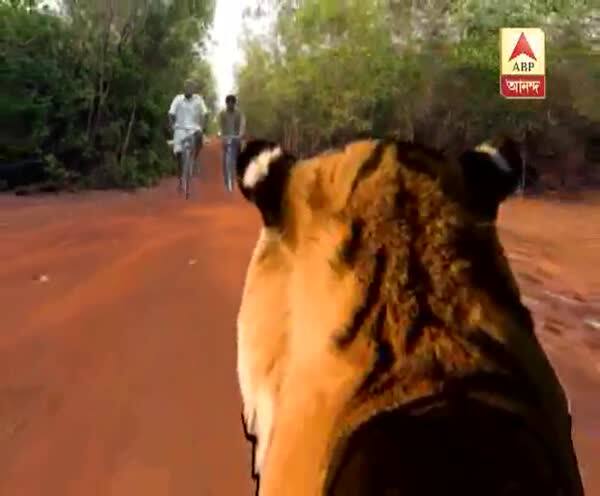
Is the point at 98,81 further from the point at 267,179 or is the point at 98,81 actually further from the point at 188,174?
the point at 267,179

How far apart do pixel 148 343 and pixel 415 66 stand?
128 inches

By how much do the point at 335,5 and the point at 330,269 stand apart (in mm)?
5327

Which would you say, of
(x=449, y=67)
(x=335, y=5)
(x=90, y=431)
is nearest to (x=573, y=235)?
(x=449, y=67)

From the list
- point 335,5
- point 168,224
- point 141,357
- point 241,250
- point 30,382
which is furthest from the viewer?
point 168,224

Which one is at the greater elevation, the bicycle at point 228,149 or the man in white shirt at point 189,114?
the man in white shirt at point 189,114

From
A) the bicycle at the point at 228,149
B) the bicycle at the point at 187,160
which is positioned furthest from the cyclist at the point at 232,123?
the bicycle at the point at 187,160

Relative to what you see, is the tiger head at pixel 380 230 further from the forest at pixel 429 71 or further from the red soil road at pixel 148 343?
the forest at pixel 429 71

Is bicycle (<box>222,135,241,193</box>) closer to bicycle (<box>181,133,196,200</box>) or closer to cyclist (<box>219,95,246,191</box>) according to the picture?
cyclist (<box>219,95,246,191</box>)

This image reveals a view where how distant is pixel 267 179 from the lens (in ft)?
Result: 2.70

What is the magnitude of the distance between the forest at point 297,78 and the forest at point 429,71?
0.01 meters

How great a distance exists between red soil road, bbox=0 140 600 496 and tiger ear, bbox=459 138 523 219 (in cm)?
18

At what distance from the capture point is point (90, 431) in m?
2.90

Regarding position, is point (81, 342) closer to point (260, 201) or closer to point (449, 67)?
point (260, 201)

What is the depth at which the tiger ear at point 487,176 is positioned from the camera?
0.81 meters
